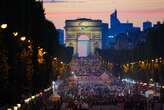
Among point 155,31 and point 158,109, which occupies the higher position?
point 155,31

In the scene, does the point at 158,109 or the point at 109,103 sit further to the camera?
the point at 109,103

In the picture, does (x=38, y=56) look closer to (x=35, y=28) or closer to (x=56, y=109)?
(x=35, y=28)

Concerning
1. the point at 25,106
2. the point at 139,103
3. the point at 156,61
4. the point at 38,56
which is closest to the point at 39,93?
the point at 38,56

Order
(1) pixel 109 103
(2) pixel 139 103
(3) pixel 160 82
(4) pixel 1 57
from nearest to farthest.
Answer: (4) pixel 1 57
(2) pixel 139 103
(1) pixel 109 103
(3) pixel 160 82

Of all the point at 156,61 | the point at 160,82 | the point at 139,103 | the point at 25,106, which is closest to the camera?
the point at 25,106

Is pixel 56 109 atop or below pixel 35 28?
below

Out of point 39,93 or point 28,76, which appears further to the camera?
point 39,93

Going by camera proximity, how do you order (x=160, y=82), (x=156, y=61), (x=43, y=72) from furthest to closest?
1. (x=156, y=61)
2. (x=160, y=82)
3. (x=43, y=72)

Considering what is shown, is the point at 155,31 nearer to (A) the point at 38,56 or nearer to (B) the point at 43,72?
(B) the point at 43,72

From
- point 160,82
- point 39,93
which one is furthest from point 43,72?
point 160,82
